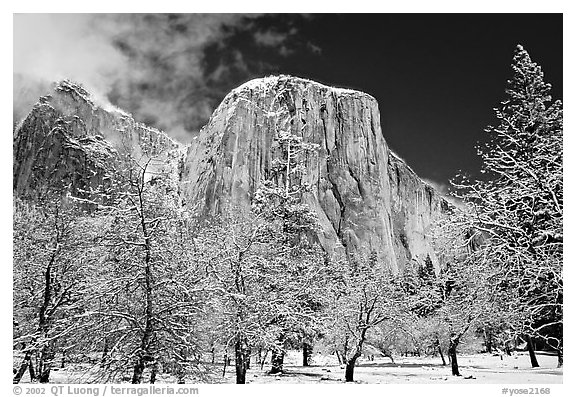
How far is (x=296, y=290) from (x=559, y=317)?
5.82 meters

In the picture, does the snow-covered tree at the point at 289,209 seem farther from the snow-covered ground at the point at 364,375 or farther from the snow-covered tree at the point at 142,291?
the snow-covered tree at the point at 142,291

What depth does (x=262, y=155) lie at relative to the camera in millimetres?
→ 18375

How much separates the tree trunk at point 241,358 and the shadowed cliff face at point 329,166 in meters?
4.05

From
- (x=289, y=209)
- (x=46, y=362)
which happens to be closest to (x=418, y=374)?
(x=289, y=209)

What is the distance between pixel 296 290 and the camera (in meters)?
11.2

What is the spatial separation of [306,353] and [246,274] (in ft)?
17.9

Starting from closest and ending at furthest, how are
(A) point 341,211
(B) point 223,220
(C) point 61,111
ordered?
1. (C) point 61,111
2. (B) point 223,220
3. (A) point 341,211

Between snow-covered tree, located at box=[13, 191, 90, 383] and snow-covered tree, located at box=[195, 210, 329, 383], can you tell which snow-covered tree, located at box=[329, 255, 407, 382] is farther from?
snow-covered tree, located at box=[13, 191, 90, 383]

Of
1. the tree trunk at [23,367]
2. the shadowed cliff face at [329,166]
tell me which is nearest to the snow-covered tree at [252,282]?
the shadowed cliff face at [329,166]

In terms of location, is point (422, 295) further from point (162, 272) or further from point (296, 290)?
point (162, 272)

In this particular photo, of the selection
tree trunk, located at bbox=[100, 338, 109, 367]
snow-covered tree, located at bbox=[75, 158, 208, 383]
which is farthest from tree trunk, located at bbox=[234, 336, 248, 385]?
tree trunk, located at bbox=[100, 338, 109, 367]

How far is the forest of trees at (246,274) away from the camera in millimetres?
5598

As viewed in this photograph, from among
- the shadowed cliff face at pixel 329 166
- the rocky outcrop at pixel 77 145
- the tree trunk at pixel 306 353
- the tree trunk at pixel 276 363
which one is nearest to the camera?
the rocky outcrop at pixel 77 145

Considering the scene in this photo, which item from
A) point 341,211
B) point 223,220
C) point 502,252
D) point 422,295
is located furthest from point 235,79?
point 341,211
